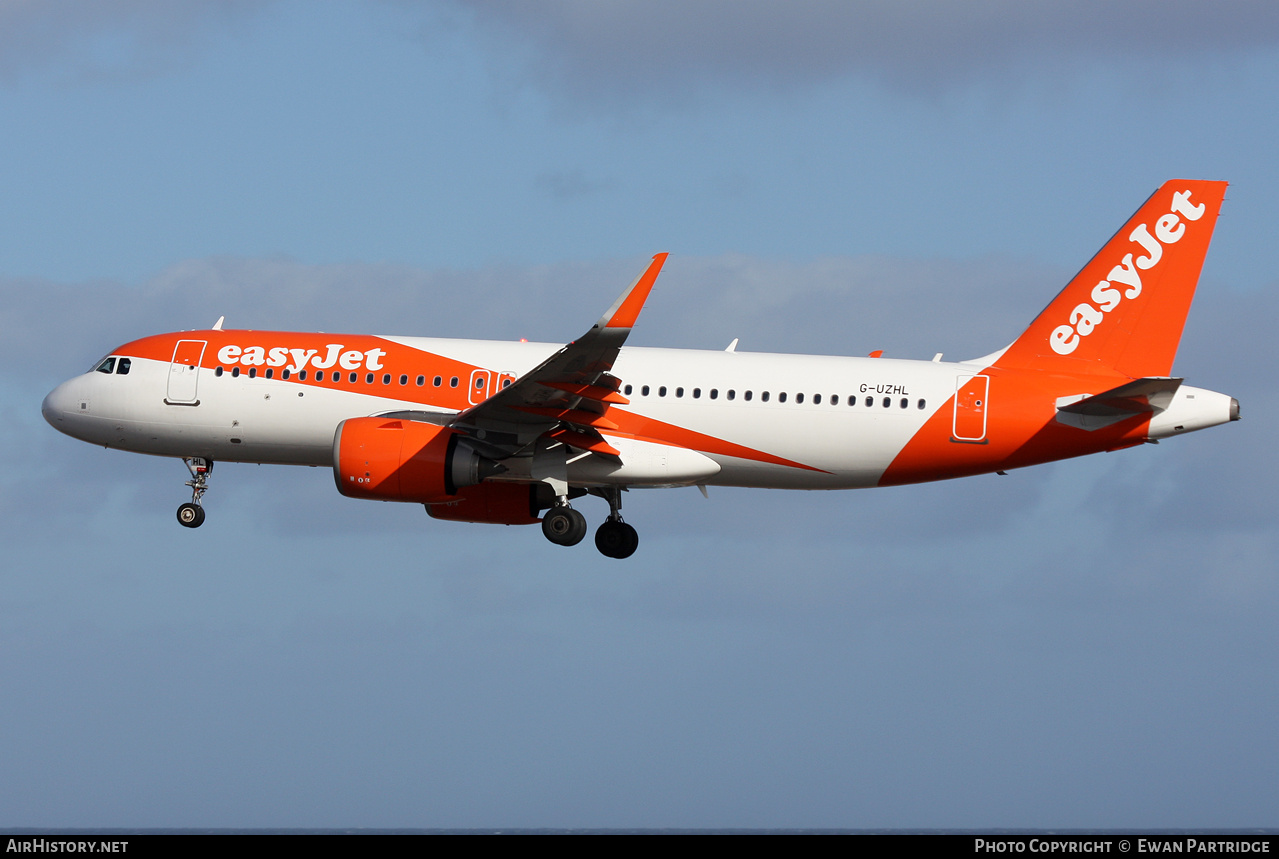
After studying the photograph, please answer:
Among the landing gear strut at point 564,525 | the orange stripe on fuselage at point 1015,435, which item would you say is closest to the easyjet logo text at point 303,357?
the landing gear strut at point 564,525

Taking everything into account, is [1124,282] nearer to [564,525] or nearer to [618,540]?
[618,540]

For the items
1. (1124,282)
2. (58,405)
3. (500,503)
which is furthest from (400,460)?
(1124,282)

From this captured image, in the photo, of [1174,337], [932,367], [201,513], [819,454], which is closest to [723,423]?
[819,454]

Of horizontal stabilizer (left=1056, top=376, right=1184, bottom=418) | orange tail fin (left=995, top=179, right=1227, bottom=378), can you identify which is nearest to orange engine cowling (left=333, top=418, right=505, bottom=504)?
orange tail fin (left=995, top=179, right=1227, bottom=378)

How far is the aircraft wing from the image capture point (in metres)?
32.1

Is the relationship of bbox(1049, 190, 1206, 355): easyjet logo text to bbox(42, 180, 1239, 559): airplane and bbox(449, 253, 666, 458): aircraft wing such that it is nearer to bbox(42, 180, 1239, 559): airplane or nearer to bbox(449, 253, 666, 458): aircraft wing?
bbox(42, 180, 1239, 559): airplane

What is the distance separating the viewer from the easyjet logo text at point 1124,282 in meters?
37.1

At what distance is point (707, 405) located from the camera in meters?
36.7

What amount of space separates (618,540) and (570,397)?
6165 mm

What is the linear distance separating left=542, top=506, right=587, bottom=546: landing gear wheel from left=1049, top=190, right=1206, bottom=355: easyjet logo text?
1231cm
